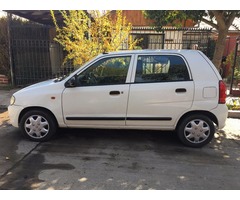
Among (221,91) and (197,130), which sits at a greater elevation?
(221,91)

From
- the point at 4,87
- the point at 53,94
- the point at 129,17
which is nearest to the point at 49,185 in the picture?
the point at 53,94

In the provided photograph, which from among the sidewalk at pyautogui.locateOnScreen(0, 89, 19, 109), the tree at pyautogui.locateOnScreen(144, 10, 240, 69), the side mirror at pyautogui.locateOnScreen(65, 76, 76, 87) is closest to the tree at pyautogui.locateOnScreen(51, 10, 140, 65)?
the tree at pyautogui.locateOnScreen(144, 10, 240, 69)

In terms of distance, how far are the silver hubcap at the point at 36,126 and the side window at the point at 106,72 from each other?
3.18ft

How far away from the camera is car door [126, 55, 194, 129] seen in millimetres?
3934

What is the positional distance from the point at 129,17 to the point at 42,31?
695cm

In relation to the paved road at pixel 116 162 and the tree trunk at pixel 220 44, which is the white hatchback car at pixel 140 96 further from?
the tree trunk at pixel 220 44

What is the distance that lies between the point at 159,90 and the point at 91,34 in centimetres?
393

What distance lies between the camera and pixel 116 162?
11.6 feet

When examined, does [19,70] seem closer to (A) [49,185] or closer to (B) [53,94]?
(B) [53,94]

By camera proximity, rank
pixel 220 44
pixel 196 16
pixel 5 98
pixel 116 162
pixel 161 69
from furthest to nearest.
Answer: pixel 5 98 → pixel 220 44 → pixel 196 16 → pixel 161 69 → pixel 116 162

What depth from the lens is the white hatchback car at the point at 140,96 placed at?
12.9 feet

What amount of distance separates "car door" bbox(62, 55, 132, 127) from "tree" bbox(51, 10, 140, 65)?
3.02m

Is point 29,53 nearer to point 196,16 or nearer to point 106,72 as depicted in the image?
point 106,72

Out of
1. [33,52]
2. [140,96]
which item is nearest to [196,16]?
[140,96]
